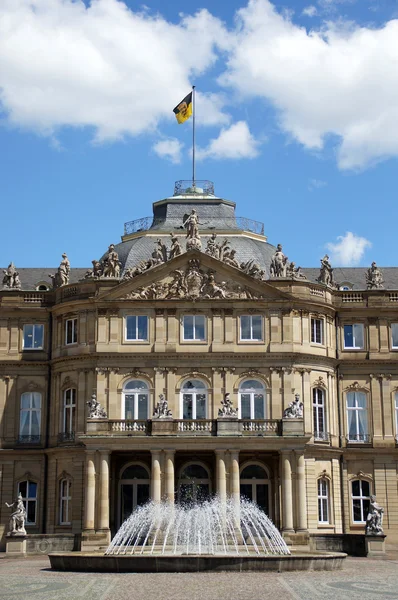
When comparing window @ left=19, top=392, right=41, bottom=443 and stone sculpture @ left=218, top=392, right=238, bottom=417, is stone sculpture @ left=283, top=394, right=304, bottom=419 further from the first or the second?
window @ left=19, top=392, right=41, bottom=443

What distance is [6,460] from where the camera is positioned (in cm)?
6228

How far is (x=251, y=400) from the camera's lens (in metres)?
60.2

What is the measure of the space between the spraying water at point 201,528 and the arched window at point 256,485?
146cm

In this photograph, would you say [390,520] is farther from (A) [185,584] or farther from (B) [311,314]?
(A) [185,584]

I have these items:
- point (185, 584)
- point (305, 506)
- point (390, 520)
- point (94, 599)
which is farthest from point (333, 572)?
point (390, 520)

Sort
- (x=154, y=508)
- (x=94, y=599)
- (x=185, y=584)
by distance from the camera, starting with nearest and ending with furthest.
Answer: (x=94, y=599) → (x=185, y=584) → (x=154, y=508)

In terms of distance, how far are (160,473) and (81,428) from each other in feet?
23.7

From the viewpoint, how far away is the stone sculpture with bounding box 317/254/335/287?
64062 millimetres

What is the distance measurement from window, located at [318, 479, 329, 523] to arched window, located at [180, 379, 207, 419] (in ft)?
26.8

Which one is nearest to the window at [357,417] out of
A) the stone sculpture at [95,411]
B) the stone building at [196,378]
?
the stone building at [196,378]

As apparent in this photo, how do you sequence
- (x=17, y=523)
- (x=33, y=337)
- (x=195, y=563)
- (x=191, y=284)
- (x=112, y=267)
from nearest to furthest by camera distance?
(x=195, y=563), (x=17, y=523), (x=191, y=284), (x=112, y=267), (x=33, y=337)

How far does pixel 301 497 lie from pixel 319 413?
320 inches

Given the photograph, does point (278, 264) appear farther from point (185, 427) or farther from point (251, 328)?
point (185, 427)

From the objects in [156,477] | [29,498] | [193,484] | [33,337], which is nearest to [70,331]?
[33,337]
